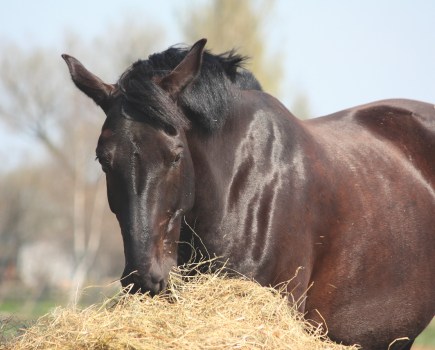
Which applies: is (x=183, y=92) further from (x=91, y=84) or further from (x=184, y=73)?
Result: (x=91, y=84)

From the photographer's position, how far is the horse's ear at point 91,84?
16.7ft

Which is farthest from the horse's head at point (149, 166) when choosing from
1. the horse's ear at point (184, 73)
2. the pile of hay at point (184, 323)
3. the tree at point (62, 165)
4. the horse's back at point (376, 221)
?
the tree at point (62, 165)

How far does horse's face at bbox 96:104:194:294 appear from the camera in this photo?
454 centimetres

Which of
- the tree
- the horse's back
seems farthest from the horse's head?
the tree

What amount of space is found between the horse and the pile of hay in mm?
222

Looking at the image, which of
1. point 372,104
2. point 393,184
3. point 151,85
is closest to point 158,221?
point 151,85

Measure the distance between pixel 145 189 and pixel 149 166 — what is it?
0.13 meters

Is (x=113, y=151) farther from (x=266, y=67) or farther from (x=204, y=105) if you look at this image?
(x=266, y=67)

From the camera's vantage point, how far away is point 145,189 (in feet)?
15.0

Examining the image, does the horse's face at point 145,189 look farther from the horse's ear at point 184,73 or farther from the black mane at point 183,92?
the horse's ear at point 184,73

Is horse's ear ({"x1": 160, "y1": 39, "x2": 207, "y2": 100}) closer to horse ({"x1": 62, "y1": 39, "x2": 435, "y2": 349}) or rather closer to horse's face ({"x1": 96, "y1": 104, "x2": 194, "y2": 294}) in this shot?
horse ({"x1": 62, "y1": 39, "x2": 435, "y2": 349})

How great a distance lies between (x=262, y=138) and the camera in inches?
217

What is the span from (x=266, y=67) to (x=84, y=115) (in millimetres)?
20986

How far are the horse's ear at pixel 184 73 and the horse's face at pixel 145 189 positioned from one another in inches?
12.0
